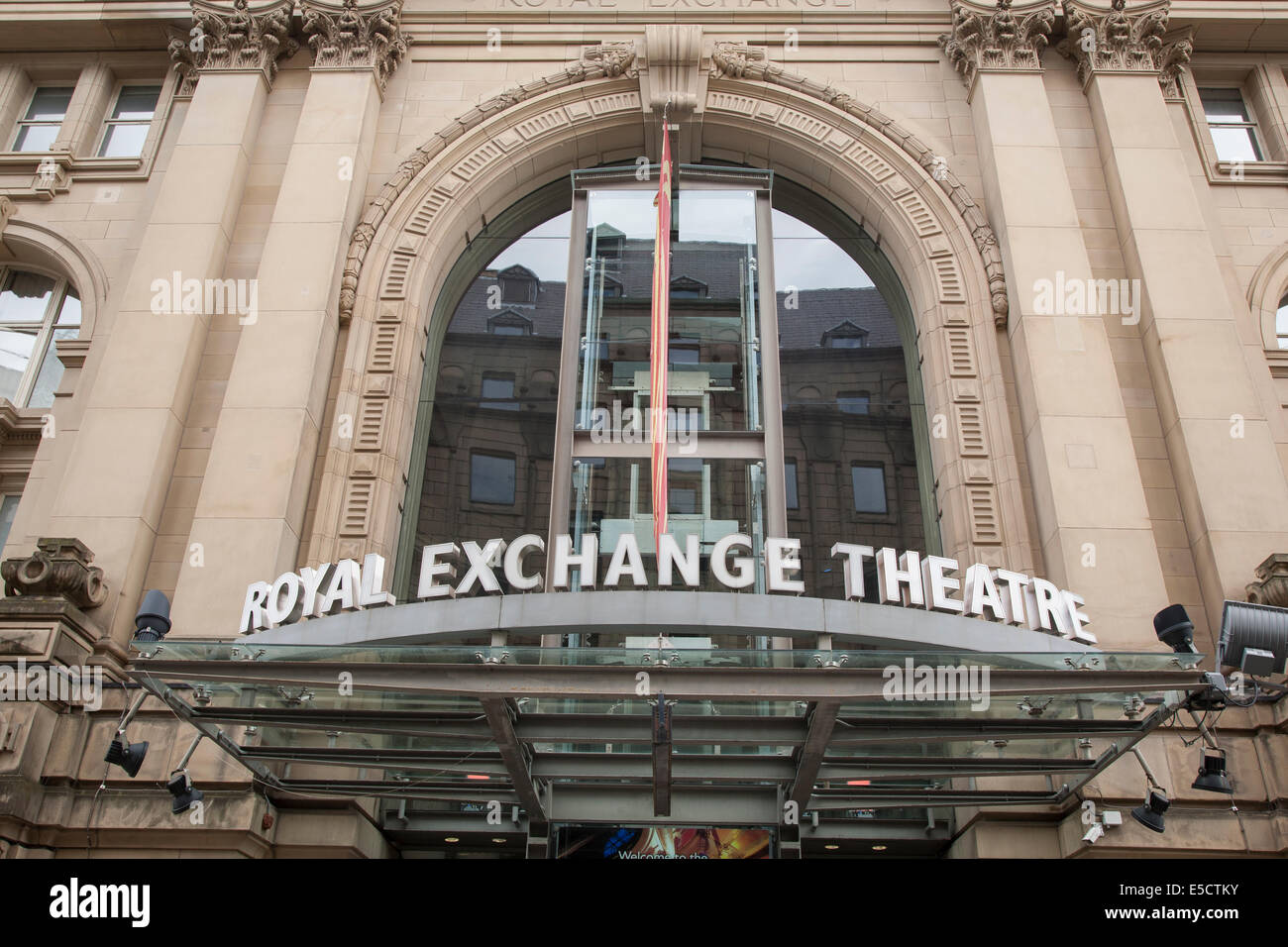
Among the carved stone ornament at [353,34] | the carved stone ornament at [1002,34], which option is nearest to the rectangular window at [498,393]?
the carved stone ornament at [353,34]

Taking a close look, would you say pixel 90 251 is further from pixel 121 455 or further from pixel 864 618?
pixel 864 618

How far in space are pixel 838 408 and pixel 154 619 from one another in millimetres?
11208

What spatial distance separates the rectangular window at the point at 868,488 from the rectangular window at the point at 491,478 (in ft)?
18.2

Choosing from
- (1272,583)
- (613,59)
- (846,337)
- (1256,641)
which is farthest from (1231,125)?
(1256,641)

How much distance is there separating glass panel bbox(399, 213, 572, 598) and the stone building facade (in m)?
0.07

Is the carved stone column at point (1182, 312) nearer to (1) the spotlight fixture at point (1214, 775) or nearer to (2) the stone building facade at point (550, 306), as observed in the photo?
(2) the stone building facade at point (550, 306)

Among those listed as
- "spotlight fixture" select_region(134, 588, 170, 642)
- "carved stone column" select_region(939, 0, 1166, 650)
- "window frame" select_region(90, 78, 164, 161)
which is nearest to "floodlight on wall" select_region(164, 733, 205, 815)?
"spotlight fixture" select_region(134, 588, 170, 642)

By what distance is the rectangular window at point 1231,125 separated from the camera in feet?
66.2

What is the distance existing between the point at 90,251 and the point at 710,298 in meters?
11.1

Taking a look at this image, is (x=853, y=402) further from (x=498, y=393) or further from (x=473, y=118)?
(x=473, y=118)

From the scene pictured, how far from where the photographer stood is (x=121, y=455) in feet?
51.6

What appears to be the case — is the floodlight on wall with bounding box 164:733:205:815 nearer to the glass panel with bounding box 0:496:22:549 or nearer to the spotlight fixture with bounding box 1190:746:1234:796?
the glass panel with bounding box 0:496:22:549

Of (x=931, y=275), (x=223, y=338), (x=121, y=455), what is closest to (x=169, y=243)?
(x=223, y=338)

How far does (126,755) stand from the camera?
37.5 ft
